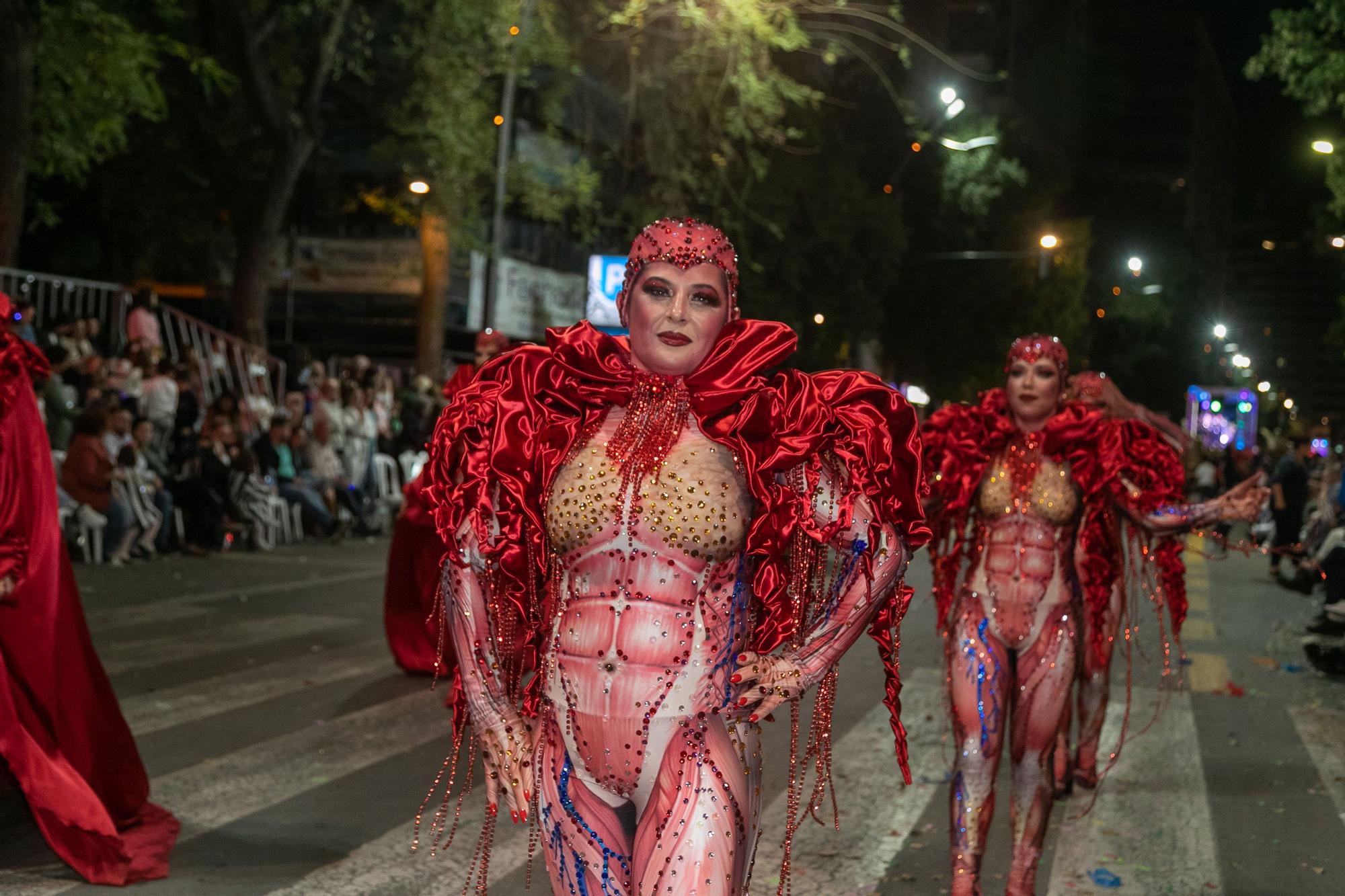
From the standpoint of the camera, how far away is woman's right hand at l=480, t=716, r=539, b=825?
3.29 metres

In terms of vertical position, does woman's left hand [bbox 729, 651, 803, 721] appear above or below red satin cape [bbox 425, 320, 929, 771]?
below

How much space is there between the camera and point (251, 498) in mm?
17031

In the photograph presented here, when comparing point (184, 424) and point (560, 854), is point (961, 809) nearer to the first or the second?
point (560, 854)

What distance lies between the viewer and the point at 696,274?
3418 millimetres

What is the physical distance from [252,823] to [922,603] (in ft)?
35.2

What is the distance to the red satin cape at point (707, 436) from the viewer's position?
3.44 m

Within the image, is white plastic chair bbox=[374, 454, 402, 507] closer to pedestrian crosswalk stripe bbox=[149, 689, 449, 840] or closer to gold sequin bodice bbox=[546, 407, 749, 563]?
pedestrian crosswalk stripe bbox=[149, 689, 449, 840]

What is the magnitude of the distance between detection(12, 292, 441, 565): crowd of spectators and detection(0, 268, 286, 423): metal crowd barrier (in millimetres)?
145

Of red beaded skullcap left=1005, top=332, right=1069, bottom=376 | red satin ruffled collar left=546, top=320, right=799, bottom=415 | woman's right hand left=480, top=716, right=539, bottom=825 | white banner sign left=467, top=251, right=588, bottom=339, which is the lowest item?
woman's right hand left=480, top=716, right=539, bottom=825

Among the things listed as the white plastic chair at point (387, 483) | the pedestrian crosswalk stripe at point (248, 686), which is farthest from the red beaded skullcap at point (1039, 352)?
the white plastic chair at point (387, 483)

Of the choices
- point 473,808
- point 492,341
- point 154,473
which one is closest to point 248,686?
point 492,341

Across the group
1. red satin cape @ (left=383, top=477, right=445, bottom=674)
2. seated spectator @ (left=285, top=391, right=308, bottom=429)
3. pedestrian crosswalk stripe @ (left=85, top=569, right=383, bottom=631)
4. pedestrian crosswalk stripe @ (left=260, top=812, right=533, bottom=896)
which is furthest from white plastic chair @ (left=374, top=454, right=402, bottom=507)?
pedestrian crosswalk stripe @ (left=260, top=812, right=533, bottom=896)

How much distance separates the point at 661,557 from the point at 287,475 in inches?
604

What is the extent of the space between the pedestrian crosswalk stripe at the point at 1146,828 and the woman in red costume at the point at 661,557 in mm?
2902
